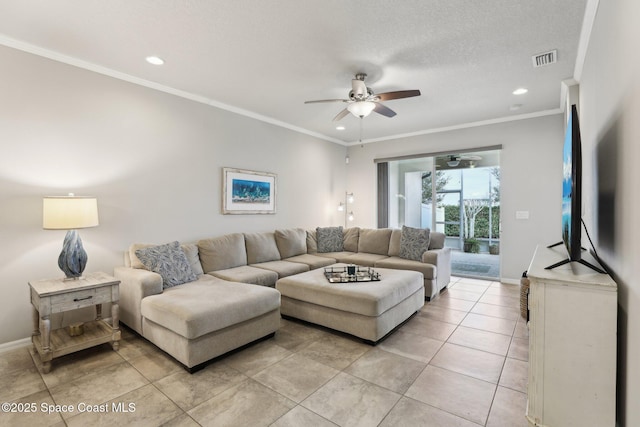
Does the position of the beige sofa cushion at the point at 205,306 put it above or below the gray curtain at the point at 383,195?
below

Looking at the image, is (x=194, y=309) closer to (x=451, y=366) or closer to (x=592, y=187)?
(x=451, y=366)

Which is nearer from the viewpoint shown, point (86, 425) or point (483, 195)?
point (86, 425)

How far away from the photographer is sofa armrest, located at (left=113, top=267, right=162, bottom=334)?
2770mm

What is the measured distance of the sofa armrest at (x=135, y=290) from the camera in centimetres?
277

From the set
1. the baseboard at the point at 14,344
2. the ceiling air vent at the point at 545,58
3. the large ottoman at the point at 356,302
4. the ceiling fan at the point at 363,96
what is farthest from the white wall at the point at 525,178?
the baseboard at the point at 14,344

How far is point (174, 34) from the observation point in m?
2.59

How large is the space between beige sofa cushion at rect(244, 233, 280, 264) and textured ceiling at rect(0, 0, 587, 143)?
1973 millimetres

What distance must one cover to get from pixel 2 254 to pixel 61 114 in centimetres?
138

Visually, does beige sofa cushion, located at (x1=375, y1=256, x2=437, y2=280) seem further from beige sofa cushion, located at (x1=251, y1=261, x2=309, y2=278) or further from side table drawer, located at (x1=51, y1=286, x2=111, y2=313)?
side table drawer, located at (x1=51, y1=286, x2=111, y2=313)

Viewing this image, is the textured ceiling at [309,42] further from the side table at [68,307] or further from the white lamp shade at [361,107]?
the side table at [68,307]

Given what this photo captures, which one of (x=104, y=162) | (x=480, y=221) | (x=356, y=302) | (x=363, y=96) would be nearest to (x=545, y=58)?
(x=363, y=96)

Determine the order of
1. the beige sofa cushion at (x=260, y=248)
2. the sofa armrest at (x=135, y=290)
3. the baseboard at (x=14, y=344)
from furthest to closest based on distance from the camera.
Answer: the beige sofa cushion at (x=260, y=248), the sofa armrest at (x=135, y=290), the baseboard at (x=14, y=344)

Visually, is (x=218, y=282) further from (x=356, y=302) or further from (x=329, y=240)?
(x=329, y=240)

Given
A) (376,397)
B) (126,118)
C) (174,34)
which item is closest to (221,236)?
(126,118)
